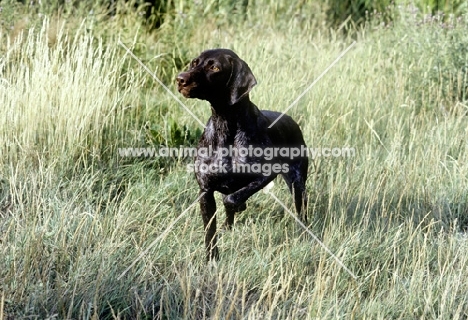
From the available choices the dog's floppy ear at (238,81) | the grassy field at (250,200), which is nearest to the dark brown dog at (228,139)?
the dog's floppy ear at (238,81)

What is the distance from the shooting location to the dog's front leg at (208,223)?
393 cm

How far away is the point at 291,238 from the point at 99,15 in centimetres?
420

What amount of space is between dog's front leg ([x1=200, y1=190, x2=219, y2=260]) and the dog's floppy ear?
58 centimetres

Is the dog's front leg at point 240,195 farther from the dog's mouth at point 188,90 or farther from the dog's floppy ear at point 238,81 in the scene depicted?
the dog's mouth at point 188,90

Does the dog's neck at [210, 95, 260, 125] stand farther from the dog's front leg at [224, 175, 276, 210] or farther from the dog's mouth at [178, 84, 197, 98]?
the dog's front leg at [224, 175, 276, 210]

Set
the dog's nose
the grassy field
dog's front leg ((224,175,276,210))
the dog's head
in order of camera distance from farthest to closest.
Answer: dog's front leg ((224,175,276,210)) → the dog's head → the dog's nose → the grassy field

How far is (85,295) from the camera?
332 cm

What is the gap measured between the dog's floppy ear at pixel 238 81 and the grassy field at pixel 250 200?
79 centimetres

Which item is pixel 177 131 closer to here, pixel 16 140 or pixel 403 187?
pixel 16 140

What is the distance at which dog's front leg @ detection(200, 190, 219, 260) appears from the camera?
3.93 meters

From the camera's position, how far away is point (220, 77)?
12.4 ft

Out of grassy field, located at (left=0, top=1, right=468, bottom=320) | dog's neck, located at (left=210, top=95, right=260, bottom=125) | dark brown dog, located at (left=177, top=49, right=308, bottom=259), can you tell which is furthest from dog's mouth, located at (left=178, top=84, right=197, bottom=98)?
grassy field, located at (left=0, top=1, right=468, bottom=320)

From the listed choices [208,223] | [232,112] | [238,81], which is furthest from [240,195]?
[238,81]

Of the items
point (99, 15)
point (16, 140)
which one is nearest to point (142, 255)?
point (16, 140)
